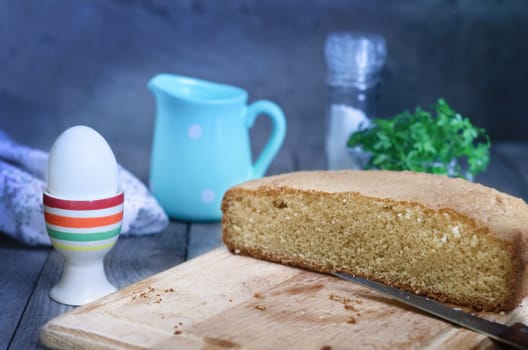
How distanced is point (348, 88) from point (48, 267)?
98 centimetres

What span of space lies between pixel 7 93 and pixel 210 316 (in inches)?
66.3

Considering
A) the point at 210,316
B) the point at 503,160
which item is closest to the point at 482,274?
the point at 210,316

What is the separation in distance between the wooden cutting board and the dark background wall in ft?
4.13

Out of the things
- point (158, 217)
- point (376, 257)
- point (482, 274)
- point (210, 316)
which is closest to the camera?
point (210, 316)

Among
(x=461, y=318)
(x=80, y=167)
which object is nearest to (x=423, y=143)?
(x=461, y=318)

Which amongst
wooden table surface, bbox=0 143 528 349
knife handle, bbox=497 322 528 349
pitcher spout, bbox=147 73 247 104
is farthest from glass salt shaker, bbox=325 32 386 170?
knife handle, bbox=497 322 528 349

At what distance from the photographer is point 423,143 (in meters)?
1.97

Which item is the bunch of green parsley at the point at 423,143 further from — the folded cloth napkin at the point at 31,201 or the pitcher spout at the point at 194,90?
the folded cloth napkin at the point at 31,201

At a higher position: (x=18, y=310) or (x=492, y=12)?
(x=492, y=12)

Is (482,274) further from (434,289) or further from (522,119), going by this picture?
(522,119)

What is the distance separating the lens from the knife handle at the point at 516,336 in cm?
120

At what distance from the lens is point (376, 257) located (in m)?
1.57

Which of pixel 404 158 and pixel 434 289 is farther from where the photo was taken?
pixel 404 158

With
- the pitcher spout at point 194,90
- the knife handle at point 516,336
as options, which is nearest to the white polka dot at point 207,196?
the pitcher spout at point 194,90
